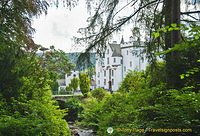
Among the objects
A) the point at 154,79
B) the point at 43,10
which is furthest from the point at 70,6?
the point at 154,79

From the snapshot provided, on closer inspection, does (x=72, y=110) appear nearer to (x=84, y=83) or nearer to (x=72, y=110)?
(x=72, y=110)

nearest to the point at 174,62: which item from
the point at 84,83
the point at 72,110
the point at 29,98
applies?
the point at 29,98

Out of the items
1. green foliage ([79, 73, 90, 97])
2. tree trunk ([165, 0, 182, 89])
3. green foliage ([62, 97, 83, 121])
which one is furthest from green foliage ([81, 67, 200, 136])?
green foliage ([79, 73, 90, 97])

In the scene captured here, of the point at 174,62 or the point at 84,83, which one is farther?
the point at 84,83

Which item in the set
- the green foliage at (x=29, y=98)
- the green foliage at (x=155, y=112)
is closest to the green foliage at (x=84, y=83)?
the green foliage at (x=155, y=112)

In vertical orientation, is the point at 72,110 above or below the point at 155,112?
below

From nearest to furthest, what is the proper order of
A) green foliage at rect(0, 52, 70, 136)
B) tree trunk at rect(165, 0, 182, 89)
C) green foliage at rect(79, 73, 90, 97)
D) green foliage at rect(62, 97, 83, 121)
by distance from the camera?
green foliage at rect(0, 52, 70, 136)
tree trunk at rect(165, 0, 182, 89)
green foliage at rect(62, 97, 83, 121)
green foliage at rect(79, 73, 90, 97)

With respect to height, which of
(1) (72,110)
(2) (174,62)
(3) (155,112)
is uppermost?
(2) (174,62)

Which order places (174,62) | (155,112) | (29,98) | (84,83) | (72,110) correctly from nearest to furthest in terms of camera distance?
(155,112) < (29,98) < (174,62) < (72,110) < (84,83)

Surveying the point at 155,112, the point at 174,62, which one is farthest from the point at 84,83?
the point at 155,112

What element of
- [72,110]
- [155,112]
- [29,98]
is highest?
[29,98]

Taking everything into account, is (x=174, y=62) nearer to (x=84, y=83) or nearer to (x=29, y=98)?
(x=29, y=98)

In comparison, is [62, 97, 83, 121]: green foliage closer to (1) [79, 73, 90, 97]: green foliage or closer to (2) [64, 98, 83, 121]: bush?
(2) [64, 98, 83, 121]: bush

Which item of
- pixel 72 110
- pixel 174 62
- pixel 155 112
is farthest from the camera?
pixel 72 110
